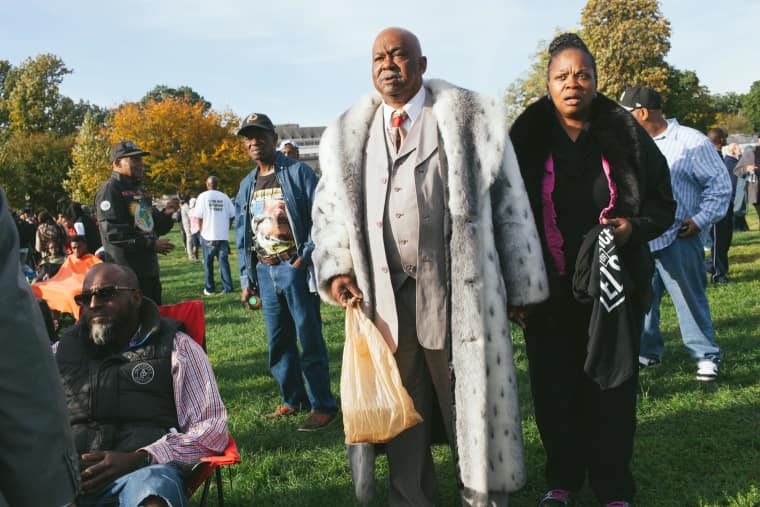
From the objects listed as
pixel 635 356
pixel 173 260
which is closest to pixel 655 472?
pixel 635 356

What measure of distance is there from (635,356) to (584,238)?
0.62 m

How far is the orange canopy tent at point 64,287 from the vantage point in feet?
25.9

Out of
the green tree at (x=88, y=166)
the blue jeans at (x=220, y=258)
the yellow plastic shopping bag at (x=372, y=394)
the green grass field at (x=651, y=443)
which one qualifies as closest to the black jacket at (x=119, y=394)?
the yellow plastic shopping bag at (x=372, y=394)

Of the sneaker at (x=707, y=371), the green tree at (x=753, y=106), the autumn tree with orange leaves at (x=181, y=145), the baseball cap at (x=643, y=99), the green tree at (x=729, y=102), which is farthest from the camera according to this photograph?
the green tree at (x=729, y=102)

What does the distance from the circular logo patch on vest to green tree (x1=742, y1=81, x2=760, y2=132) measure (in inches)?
→ 3817

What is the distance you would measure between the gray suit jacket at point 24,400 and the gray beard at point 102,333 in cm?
178

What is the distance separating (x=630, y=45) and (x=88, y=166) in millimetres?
36445

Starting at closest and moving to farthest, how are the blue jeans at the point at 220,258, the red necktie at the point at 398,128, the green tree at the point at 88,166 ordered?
the red necktie at the point at 398,128
the blue jeans at the point at 220,258
the green tree at the point at 88,166

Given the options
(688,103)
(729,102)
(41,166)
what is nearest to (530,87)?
(688,103)

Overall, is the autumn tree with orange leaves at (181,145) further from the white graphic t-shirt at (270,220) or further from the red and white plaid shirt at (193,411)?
the red and white plaid shirt at (193,411)

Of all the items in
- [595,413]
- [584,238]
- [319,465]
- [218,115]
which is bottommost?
[319,465]

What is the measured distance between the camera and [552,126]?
127 inches

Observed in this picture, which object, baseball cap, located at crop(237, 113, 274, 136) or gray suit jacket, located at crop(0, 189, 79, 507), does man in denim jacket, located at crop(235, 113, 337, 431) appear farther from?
gray suit jacket, located at crop(0, 189, 79, 507)

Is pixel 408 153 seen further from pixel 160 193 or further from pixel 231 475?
pixel 160 193
